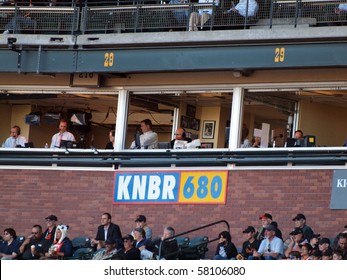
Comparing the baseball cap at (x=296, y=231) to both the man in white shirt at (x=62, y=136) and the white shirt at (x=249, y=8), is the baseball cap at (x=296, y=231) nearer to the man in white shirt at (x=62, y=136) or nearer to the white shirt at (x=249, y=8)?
the white shirt at (x=249, y=8)

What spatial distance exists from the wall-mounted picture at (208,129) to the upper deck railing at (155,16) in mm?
2338

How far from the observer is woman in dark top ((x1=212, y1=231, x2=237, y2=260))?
21.6 m

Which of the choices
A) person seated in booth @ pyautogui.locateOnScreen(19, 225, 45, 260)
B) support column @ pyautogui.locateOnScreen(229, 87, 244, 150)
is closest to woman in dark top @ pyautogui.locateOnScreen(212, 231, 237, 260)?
support column @ pyautogui.locateOnScreen(229, 87, 244, 150)

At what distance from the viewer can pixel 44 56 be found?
2558 centimetres

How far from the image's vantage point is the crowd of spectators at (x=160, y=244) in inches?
808

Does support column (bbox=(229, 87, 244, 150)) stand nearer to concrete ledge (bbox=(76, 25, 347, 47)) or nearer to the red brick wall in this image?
the red brick wall

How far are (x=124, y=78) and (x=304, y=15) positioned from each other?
4.42m

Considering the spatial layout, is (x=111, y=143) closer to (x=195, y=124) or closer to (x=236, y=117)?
(x=195, y=124)

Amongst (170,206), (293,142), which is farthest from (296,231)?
(170,206)

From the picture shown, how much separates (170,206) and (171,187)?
0.39 m

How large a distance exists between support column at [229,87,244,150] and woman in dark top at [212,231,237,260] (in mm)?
2963
